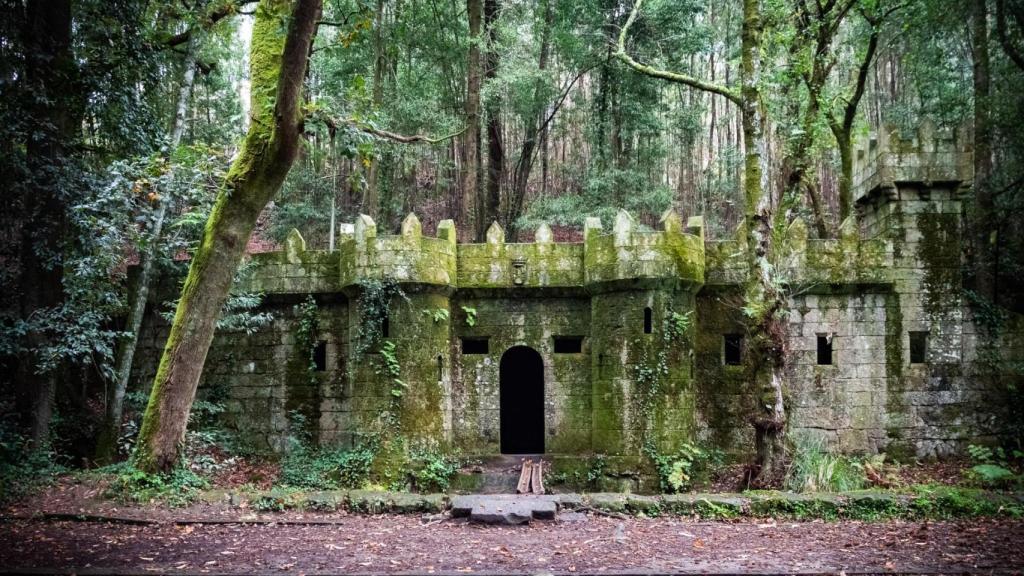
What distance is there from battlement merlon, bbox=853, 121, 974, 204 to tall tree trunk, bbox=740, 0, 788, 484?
352cm

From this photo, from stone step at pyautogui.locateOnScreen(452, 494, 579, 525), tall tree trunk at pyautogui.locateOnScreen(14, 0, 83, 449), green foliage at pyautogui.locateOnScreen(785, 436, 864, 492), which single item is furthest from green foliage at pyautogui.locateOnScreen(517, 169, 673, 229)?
tall tree trunk at pyautogui.locateOnScreen(14, 0, 83, 449)

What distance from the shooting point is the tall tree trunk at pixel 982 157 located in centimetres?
1292

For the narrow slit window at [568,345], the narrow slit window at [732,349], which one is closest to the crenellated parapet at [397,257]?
the narrow slit window at [568,345]

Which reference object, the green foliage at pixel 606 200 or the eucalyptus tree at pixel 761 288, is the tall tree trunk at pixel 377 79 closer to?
the green foliage at pixel 606 200

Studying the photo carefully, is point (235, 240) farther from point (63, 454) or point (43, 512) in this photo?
point (63, 454)

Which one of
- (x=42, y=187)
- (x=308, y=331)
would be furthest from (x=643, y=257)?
(x=42, y=187)

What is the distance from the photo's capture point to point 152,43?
35.2 ft

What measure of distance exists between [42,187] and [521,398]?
9011 millimetres

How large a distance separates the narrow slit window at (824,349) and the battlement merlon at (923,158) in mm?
2675

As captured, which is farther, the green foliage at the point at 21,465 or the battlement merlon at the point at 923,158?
the battlement merlon at the point at 923,158

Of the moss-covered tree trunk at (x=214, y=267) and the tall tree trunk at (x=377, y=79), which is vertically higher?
the tall tree trunk at (x=377, y=79)

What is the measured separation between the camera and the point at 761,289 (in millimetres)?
9188

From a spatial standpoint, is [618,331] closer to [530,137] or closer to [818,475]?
[818,475]

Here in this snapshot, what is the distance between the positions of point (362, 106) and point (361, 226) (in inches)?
110
